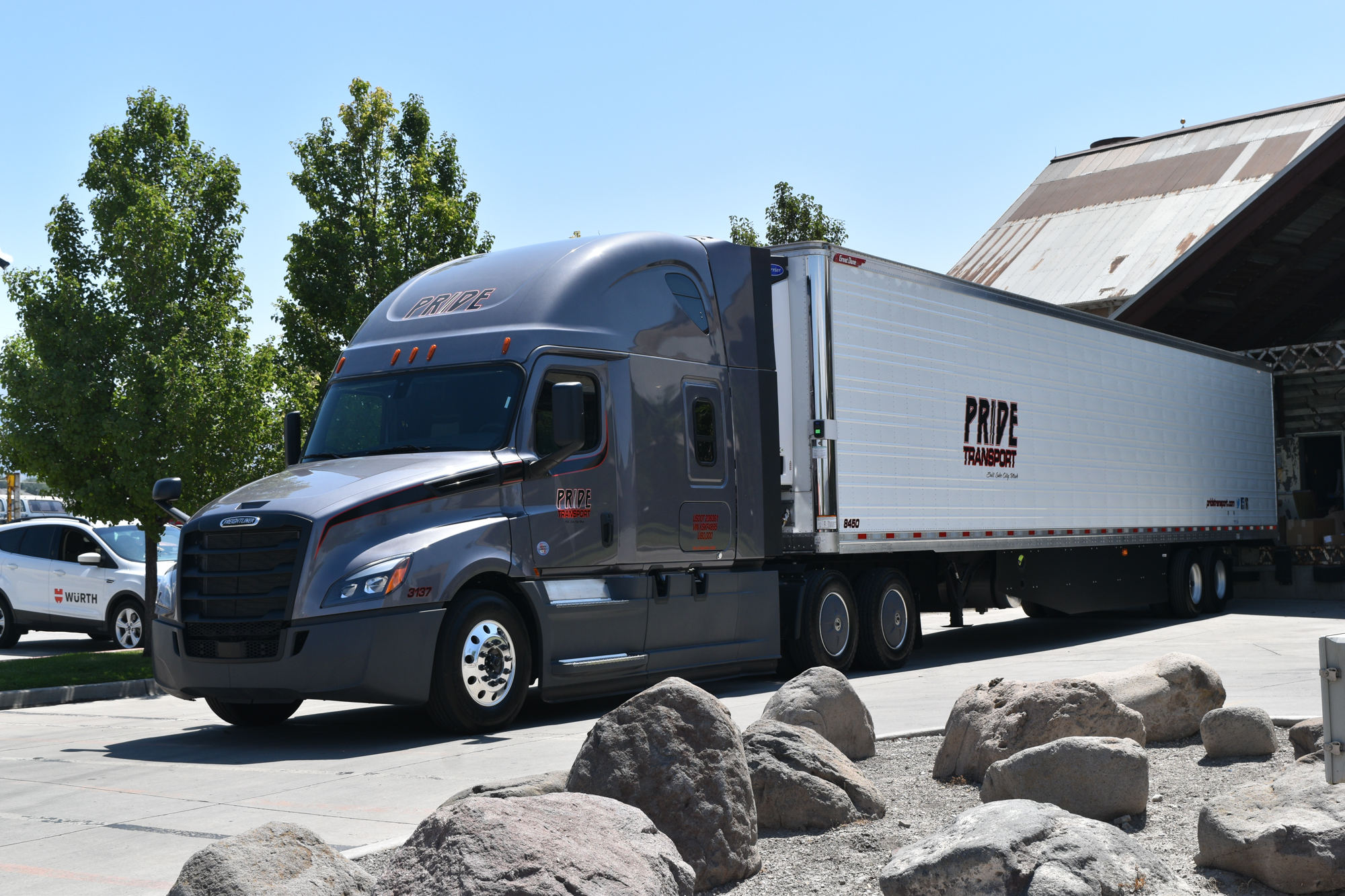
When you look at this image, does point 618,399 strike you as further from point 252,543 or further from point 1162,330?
point 1162,330

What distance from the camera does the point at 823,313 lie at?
13.0 meters

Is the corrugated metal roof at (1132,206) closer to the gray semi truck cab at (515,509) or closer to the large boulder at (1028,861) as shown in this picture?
the gray semi truck cab at (515,509)

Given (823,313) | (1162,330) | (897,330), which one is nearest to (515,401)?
(823,313)

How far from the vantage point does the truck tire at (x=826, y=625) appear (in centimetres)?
1287

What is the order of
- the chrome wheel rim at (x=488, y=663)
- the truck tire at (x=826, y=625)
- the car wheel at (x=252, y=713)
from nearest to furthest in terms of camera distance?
1. the chrome wheel rim at (x=488, y=663)
2. the car wheel at (x=252, y=713)
3. the truck tire at (x=826, y=625)

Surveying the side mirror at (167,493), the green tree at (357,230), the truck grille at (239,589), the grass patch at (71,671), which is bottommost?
the grass patch at (71,671)

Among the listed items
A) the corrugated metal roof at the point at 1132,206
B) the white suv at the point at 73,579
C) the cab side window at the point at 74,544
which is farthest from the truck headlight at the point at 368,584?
the corrugated metal roof at the point at 1132,206

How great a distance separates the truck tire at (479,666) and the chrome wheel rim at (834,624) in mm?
3867

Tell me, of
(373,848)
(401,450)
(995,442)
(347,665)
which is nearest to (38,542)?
(401,450)

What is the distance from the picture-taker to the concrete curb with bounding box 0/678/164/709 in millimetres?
13062

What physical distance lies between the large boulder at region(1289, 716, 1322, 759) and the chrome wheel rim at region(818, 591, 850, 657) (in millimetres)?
6365

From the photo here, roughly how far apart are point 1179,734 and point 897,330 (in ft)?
22.3

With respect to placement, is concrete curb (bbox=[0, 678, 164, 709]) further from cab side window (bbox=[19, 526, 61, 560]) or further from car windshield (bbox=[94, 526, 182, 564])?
cab side window (bbox=[19, 526, 61, 560])

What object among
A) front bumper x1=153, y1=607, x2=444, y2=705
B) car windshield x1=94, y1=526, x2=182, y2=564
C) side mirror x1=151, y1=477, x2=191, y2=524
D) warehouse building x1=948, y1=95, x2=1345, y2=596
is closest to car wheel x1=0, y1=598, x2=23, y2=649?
car windshield x1=94, y1=526, x2=182, y2=564
